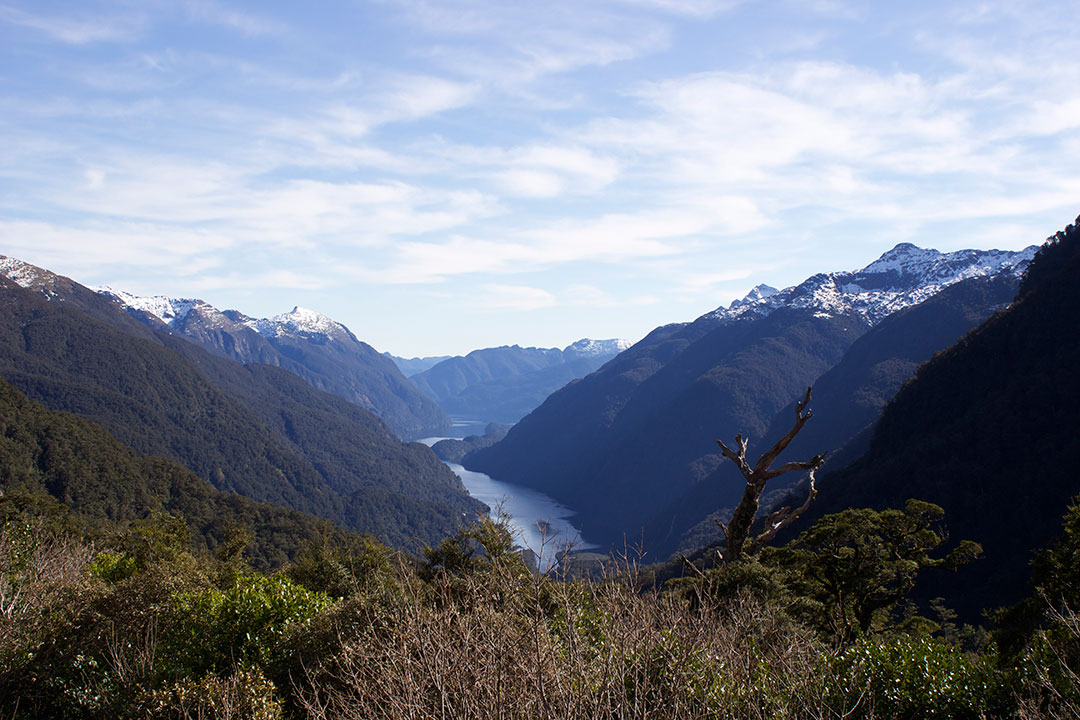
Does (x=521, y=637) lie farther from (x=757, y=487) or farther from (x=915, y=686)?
(x=915, y=686)

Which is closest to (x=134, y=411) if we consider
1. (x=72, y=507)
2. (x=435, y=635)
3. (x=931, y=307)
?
(x=72, y=507)

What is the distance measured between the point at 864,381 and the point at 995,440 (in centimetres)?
10219

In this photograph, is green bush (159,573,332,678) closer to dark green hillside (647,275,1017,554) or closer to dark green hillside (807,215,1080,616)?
dark green hillside (807,215,1080,616)

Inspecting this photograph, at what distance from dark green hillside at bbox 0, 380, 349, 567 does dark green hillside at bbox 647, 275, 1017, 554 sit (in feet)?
260

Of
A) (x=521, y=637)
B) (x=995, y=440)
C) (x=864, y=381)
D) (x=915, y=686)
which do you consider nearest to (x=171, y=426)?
(x=864, y=381)

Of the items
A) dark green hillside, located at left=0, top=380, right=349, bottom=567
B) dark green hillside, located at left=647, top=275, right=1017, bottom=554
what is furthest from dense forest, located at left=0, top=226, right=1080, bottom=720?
dark green hillside, located at left=647, top=275, right=1017, bottom=554

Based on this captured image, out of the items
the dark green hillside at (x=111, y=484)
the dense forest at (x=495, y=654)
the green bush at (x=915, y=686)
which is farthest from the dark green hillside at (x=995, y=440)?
the dark green hillside at (x=111, y=484)

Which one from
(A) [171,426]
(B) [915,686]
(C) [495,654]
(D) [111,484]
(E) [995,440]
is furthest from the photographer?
(A) [171,426]

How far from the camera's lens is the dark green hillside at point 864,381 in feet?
506

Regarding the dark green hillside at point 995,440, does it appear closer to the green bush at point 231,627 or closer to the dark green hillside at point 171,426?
the green bush at point 231,627

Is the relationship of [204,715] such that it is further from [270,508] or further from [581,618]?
[270,508]

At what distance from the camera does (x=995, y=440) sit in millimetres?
73625

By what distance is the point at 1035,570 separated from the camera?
687 inches

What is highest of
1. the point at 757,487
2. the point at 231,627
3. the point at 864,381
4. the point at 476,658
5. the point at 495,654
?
the point at 757,487
